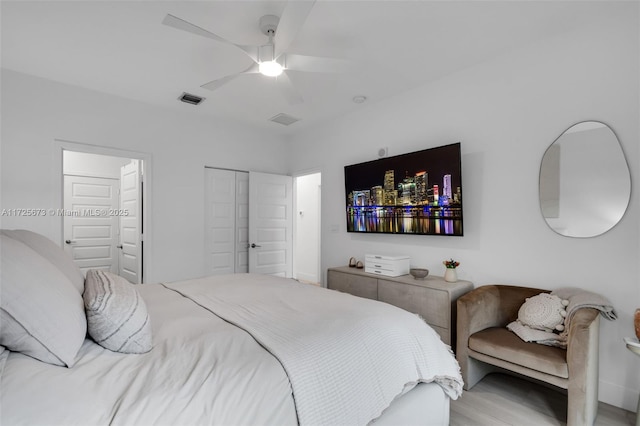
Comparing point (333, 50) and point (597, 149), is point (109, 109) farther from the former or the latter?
point (597, 149)

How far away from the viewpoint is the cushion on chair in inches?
76.0

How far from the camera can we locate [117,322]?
1165mm

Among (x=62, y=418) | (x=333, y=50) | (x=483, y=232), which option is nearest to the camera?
(x=62, y=418)

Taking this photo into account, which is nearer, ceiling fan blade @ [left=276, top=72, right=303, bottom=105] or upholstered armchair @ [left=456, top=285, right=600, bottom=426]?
upholstered armchair @ [left=456, top=285, right=600, bottom=426]

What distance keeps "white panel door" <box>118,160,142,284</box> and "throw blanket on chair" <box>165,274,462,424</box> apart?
7.51ft

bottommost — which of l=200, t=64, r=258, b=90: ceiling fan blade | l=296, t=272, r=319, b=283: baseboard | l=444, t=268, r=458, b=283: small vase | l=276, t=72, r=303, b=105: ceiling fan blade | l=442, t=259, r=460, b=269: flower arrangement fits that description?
l=296, t=272, r=319, b=283: baseboard

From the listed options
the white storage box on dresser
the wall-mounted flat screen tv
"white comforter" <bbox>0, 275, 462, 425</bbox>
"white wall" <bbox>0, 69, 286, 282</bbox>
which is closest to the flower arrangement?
the wall-mounted flat screen tv

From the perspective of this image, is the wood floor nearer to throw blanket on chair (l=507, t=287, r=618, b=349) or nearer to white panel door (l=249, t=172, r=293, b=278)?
throw blanket on chair (l=507, t=287, r=618, b=349)

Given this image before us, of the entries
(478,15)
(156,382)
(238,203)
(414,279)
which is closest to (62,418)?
(156,382)

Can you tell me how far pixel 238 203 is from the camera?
15.6 ft

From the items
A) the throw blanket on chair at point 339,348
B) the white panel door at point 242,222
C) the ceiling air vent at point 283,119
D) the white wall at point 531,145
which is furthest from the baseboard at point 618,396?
the ceiling air vent at point 283,119

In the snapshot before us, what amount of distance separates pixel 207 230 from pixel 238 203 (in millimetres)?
631

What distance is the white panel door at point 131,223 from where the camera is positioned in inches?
153

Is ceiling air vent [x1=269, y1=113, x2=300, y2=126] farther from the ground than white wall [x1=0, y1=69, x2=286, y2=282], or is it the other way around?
ceiling air vent [x1=269, y1=113, x2=300, y2=126]
